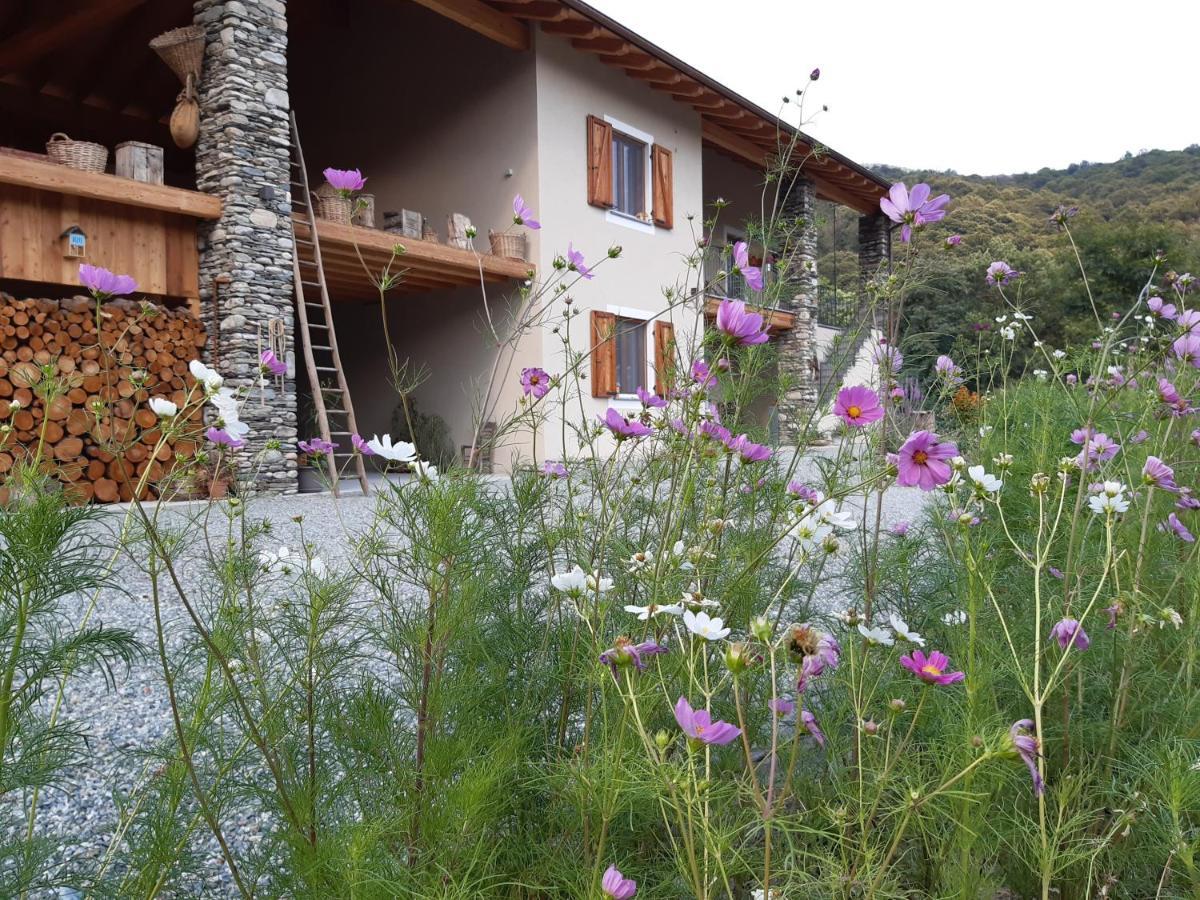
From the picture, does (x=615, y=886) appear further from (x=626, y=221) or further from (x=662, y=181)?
(x=662, y=181)

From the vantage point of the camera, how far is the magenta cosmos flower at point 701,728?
0.68 m

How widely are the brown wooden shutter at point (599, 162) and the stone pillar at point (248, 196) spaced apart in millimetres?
3507

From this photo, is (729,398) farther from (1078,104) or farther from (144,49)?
(1078,104)

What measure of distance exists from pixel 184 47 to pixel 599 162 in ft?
14.0

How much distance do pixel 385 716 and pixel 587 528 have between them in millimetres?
716

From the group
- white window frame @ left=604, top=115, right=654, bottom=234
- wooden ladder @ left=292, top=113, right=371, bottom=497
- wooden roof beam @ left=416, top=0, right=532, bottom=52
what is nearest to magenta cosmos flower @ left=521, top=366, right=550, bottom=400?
wooden ladder @ left=292, top=113, right=371, bottom=497

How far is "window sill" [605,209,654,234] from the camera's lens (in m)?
9.55

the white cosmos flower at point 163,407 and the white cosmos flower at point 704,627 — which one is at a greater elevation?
the white cosmos flower at point 163,407

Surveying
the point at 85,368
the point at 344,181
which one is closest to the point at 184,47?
the point at 85,368

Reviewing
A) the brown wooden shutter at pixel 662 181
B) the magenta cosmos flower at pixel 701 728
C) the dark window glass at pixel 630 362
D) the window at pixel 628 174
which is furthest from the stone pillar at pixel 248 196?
the magenta cosmos flower at pixel 701 728

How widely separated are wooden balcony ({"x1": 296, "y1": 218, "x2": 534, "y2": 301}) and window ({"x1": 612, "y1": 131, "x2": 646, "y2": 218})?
6.69 ft

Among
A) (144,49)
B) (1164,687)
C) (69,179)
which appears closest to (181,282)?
(69,179)

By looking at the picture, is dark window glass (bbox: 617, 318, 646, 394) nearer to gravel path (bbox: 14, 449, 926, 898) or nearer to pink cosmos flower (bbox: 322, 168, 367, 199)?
gravel path (bbox: 14, 449, 926, 898)

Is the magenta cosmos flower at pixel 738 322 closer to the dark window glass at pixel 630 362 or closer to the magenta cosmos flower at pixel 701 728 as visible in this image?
the magenta cosmos flower at pixel 701 728
